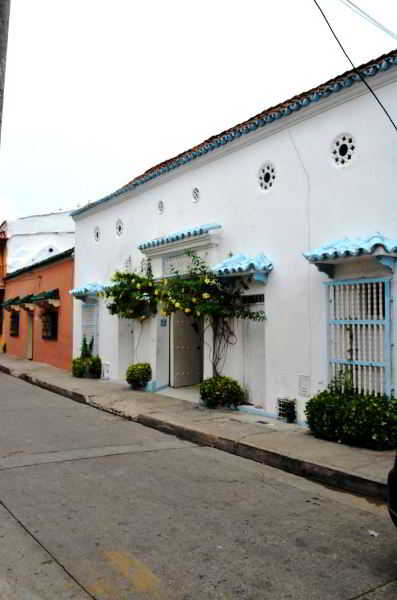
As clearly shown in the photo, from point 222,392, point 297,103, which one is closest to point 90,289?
point 222,392

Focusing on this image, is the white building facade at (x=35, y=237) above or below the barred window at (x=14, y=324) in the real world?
above

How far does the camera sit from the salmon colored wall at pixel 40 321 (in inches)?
700

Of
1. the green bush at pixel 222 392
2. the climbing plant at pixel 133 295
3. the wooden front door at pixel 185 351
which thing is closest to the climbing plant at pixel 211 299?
the green bush at pixel 222 392

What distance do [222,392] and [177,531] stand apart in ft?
17.9

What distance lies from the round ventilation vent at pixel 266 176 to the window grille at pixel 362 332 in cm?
241

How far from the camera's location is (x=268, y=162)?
31.4 ft

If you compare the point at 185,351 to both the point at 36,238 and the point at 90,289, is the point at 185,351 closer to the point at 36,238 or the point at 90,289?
the point at 90,289

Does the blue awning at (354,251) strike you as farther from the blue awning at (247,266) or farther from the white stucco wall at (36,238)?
the white stucco wall at (36,238)

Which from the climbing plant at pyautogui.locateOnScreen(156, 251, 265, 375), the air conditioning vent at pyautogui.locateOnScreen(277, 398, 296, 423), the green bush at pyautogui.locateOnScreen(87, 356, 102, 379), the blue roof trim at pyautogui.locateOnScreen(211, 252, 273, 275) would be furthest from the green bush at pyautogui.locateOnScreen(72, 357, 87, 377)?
the air conditioning vent at pyautogui.locateOnScreen(277, 398, 296, 423)

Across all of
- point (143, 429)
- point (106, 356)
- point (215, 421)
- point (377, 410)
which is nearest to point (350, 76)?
point (377, 410)

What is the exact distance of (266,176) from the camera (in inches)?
382

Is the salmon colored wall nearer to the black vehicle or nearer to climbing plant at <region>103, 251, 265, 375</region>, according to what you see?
climbing plant at <region>103, 251, 265, 375</region>

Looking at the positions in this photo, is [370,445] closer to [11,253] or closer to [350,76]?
[350,76]

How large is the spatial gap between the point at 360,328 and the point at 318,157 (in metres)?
2.80
